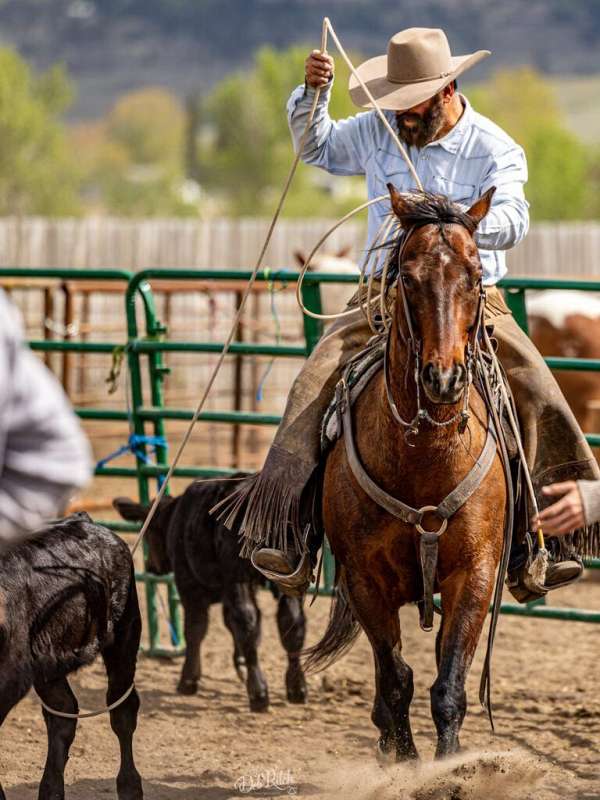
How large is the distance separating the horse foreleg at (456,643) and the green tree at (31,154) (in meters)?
55.3

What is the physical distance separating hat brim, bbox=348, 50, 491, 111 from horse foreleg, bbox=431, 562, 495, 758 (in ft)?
5.79

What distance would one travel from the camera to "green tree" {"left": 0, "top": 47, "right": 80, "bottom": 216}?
198 feet

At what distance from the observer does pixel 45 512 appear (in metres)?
2.62

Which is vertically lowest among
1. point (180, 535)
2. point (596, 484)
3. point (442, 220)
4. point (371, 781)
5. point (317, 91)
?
point (371, 781)

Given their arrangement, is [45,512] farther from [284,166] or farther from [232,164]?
[232,164]

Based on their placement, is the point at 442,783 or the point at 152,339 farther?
the point at 152,339

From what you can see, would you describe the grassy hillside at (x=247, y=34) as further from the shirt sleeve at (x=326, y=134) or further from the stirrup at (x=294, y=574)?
the stirrup at (x=294, y=574)

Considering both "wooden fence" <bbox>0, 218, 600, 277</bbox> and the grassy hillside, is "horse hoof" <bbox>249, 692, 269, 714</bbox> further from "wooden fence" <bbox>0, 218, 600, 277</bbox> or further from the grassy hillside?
the grassy hillside

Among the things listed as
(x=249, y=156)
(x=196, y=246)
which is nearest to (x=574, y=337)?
(x=196, y=246)

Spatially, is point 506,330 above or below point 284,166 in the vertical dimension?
below

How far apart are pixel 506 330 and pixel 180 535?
214 cm

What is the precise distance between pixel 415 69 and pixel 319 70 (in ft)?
1.23

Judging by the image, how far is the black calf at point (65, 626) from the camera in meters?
4.65

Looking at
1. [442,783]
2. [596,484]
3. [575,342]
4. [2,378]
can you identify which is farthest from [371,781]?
[575,342]
